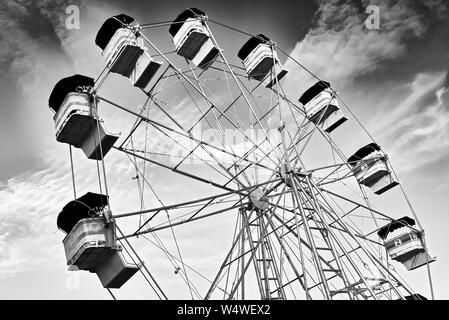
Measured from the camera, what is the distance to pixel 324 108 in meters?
19.0

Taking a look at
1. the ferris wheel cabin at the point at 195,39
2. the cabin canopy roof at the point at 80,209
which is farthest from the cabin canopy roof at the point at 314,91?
the cabin canopy roof at the point at 80,209

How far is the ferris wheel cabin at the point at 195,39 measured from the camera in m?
17.1

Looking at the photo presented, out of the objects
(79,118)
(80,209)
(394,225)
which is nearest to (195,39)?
(79,118)

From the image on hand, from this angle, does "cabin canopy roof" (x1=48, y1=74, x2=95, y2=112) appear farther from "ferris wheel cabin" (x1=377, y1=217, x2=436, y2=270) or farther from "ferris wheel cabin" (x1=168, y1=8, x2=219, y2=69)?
"ferris wheel cabin" (x1=377, y1=217, x2=436, y2=270)

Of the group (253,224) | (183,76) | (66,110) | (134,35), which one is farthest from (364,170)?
(66,110)

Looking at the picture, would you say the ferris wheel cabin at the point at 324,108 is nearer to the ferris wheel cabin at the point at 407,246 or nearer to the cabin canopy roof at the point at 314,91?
the cabin canopy roof at the point at 314,91

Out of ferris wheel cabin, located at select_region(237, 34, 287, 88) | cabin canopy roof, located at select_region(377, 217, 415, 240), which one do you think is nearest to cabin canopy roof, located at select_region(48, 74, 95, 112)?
ferris wheel cabin, located at select_region(237, 34, 287, 88)

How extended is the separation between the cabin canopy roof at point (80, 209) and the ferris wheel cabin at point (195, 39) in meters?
7.16

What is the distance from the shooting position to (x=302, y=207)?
14.0 meters

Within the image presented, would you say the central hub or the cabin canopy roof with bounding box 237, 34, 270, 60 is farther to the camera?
the cabin canopy roof with bounding box 237, 34, 270, 60

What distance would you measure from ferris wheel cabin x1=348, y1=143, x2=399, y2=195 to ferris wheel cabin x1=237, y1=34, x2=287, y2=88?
15.0 feet

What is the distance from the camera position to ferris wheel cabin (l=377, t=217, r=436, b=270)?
18156 mm

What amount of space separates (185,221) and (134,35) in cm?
577

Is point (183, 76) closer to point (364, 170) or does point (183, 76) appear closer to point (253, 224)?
point (253, 224)
